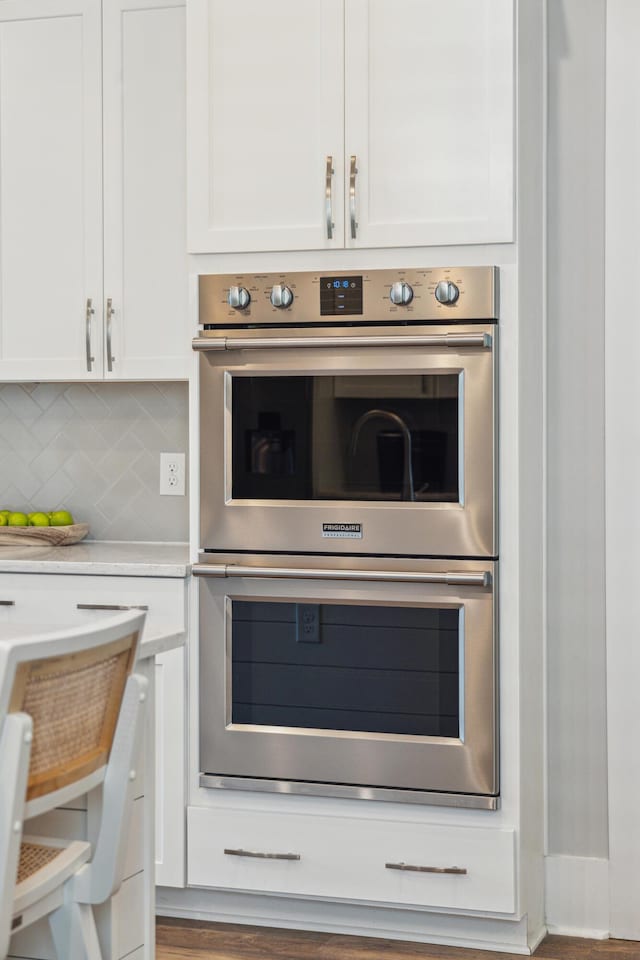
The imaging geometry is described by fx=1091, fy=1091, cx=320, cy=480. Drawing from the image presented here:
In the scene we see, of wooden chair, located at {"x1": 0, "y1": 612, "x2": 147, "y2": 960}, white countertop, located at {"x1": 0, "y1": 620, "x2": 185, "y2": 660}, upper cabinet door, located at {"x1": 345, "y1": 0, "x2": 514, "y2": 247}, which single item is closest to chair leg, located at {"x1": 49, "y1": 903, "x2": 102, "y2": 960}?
wooden chair, located at {"x1": 0, "y1": 612, "x2": 147, "y2": 960}

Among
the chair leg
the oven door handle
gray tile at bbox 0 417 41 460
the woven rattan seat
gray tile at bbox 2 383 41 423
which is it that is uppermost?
gray tile at bbox 2 383 41 423

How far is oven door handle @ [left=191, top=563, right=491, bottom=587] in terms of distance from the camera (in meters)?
2.50

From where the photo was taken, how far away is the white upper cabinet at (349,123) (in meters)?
2.52

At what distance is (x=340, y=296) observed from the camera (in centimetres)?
261

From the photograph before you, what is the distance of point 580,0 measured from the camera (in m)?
2.81

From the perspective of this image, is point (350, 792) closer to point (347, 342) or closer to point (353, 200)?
point (347, 342)

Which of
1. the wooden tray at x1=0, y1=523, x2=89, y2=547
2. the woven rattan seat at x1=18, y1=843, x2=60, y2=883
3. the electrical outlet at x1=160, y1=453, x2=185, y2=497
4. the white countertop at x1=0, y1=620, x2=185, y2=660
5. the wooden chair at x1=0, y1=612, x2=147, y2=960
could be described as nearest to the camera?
the wooden chair at x1=0, y1=612, x2=147, y2=960

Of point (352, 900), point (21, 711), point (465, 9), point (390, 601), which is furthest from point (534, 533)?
point (21, 711)

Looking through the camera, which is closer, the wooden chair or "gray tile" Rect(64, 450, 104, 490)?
the wooden chair

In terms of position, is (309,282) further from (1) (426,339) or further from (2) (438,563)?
(2) (438,563)

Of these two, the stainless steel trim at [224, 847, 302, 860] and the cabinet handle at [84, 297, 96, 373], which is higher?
the cabinet handle at [84, 297, 96, 373]

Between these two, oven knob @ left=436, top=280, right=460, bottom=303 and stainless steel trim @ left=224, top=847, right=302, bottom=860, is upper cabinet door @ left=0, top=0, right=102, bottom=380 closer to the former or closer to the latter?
oven knob @ left=436, top=280, right=460, bottom=303

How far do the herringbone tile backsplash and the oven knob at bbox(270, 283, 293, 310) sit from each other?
75 cm

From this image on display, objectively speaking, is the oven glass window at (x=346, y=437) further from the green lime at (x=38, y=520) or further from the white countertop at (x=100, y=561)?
the green lime at (x=38, y=520)
